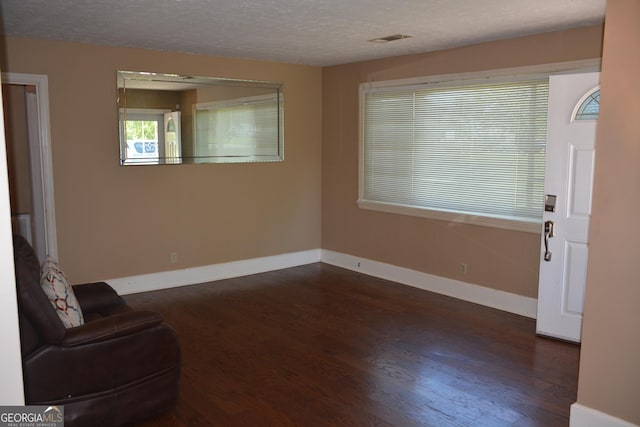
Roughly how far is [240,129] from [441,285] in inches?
111

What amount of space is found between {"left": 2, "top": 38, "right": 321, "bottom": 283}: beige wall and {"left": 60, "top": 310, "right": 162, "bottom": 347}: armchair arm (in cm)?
267

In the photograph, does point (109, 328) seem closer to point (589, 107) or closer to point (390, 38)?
point (390, 38)

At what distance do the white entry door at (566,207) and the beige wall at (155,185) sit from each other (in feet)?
10.6

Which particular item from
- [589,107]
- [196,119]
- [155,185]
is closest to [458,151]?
[589,107]

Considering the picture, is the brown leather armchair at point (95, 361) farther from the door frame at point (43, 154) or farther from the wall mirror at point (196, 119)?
the wall mirror at point (196, 119)

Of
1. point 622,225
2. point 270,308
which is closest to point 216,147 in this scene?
point 270,308

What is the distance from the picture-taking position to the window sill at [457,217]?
16.1 ft

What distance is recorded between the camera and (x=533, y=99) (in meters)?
4.83

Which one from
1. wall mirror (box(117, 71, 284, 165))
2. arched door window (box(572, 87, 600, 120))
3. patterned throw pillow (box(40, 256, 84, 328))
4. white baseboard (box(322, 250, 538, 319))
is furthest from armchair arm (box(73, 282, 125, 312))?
arched door window (box(572, 87, 600, 120))

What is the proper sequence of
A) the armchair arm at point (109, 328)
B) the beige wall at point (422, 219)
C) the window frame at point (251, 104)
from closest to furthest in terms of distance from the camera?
1. the armchair arm at point (109, 328)
2. the beige wall at point (422, 219)
3. the window frame at point (251, 104)

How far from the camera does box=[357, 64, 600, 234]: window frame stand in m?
4.67

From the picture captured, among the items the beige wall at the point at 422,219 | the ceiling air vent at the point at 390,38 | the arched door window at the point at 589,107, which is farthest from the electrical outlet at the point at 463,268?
the ceiling air vent at the point at 390,38

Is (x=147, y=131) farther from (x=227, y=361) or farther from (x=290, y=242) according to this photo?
(x=227, y=361)

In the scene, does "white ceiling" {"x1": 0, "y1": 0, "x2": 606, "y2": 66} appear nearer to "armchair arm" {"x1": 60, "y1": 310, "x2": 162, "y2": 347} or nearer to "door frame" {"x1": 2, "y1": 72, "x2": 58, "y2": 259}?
"door frame" {"x1": 2, "y1": 72, "x2": 58, "y2": 259}
